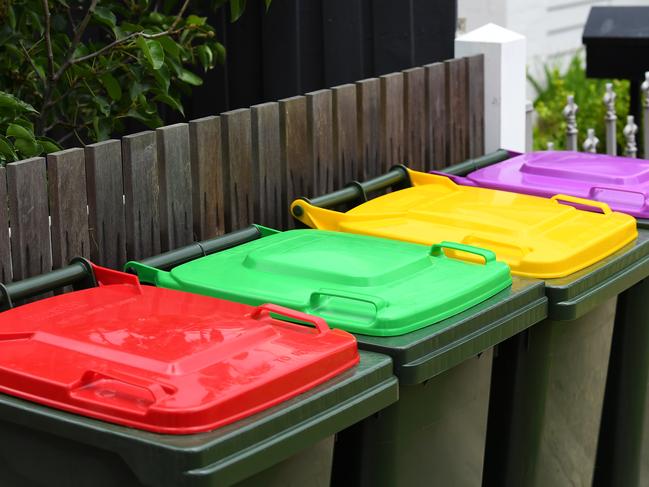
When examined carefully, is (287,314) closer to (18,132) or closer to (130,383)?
(130,383)

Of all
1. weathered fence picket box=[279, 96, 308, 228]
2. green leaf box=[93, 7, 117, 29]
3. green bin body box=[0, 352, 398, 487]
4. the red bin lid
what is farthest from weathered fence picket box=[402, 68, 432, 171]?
green bin body box=[0, 352, 398, 487]

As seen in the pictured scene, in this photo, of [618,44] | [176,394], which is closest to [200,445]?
[176,394]

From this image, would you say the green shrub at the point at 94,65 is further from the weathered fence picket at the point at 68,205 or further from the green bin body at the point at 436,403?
the green bin body at the point at 436,403

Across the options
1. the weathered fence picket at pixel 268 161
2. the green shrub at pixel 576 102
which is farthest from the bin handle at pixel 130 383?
the green shrub at pixel 576 102

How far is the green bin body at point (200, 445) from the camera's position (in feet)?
7.49

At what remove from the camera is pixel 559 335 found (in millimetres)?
3430

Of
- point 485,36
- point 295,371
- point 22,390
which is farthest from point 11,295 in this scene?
point 485,36

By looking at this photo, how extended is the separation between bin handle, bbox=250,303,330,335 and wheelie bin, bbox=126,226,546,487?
11 cm

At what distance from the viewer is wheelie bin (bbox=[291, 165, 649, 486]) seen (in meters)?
3.36

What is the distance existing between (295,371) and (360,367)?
0.72ft

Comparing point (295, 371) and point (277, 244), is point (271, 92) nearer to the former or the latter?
point (277, 244)

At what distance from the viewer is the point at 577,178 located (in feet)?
13.7

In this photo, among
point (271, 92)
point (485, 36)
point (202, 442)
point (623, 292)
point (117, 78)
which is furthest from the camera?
point (271, 92)

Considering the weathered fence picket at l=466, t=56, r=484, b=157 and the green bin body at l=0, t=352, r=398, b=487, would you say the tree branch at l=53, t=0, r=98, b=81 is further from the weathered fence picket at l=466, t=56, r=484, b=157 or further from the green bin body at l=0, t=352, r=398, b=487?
the green bin body at l=0, t=352, r=398, b=487
